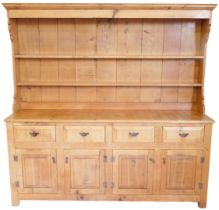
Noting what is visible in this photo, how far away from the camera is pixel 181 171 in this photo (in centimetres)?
292

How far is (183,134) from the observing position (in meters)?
2.87

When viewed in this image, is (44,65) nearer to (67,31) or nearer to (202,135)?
(67,31)

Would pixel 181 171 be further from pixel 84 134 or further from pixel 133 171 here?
pixel 84 134

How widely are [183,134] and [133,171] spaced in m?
0.69

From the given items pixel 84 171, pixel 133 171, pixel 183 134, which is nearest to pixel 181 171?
pixel 183 134

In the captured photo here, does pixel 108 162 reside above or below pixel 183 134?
below

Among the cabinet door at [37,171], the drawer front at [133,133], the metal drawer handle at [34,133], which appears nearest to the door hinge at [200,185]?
the drawer front at [133,133]

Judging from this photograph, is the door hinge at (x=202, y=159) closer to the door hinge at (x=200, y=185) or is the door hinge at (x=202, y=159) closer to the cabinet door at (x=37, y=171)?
the door hinge at (x=200, y=185)

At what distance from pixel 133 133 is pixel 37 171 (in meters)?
1.17

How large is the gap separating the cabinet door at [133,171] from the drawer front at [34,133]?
75 centimetres

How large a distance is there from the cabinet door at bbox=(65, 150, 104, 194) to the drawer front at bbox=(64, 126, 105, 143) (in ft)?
0.45

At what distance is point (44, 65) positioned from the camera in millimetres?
3299

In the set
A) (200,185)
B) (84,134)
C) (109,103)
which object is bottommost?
(200,185)

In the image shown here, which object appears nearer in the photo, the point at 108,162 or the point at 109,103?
the point at 108,162
